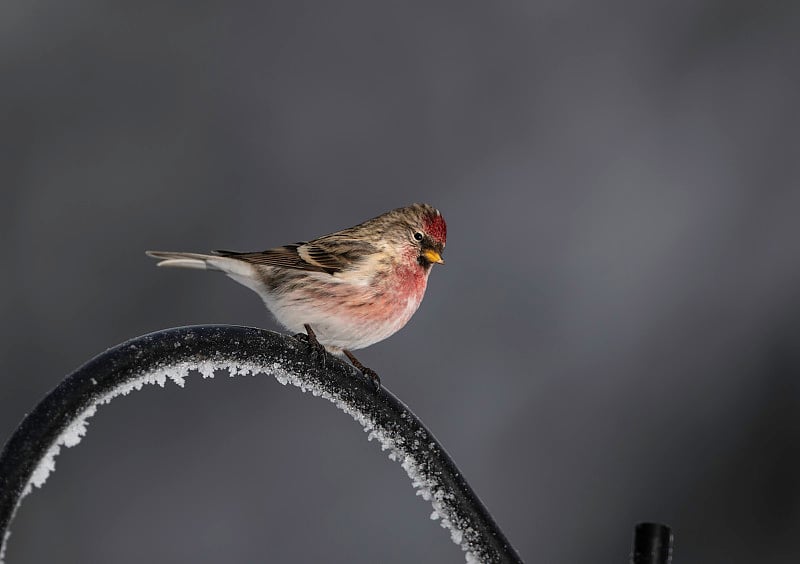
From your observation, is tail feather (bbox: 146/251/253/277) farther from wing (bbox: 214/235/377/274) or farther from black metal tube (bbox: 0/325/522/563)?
black metal tube (bbox: 0/325/522/563)

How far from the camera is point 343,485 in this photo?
7.79 metres

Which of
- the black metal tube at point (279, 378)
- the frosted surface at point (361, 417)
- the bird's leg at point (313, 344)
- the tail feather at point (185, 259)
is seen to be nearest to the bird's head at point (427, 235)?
the bird's leg at point (313, 344)

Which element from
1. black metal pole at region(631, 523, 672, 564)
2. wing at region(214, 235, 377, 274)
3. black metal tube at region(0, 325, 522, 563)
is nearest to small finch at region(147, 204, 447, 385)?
wing at region(214, 235, 377, 274)

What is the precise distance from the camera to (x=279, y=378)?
2512mm

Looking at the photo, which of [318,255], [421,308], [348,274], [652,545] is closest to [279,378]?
[652,545]

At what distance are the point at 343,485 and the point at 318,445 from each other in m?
0.36

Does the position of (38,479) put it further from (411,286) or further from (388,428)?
(411,286)

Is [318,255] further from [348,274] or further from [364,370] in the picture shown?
[364,370]

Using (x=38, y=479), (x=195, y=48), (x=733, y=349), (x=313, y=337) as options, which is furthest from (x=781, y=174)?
(x=38, y=479)

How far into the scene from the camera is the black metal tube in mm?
1868

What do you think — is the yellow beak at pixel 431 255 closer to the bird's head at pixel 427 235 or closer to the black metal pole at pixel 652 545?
the bird's head at pixel 427 235

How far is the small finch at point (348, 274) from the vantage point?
12.1 feet

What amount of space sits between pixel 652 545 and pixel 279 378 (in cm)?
92

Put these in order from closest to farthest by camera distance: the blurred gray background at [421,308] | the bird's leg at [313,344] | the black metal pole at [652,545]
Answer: the black metal pole at [652,545]
the bird's leg at [313,344]
the blurred gray background at [421,308]
